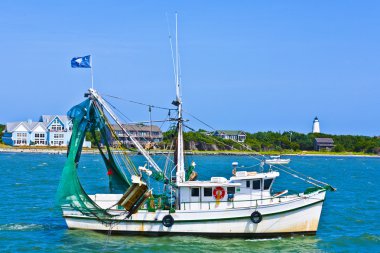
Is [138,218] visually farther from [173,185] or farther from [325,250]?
[325,250]

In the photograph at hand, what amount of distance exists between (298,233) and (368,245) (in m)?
4.21

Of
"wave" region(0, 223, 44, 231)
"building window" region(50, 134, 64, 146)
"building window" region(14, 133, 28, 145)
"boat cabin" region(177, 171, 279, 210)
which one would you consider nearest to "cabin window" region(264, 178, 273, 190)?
"boat cabin" region(177, 171, 279, 210)

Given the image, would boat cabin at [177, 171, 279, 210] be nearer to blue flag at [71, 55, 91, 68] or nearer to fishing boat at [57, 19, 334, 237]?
fishing boat at [57, 19, 334, 237]

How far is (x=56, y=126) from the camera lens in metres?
163

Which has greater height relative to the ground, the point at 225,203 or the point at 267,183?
the point at 267,183

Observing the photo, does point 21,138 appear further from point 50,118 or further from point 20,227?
point 20,227

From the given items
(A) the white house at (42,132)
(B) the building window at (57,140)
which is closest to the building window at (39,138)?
(A) the white house at (42,132)

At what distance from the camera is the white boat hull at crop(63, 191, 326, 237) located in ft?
100

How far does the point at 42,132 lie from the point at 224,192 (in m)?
142

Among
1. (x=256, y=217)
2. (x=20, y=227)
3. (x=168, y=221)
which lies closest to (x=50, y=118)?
(x=20, y=227)

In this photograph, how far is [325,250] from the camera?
3055 cm

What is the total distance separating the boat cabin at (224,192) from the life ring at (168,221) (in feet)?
2.87

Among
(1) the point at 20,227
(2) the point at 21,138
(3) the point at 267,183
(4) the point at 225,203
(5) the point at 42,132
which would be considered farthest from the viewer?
(2) the point at 21,138

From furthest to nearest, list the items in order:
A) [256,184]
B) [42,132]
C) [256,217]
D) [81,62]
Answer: [42,132], [81,62], [256,184], [256,217]
